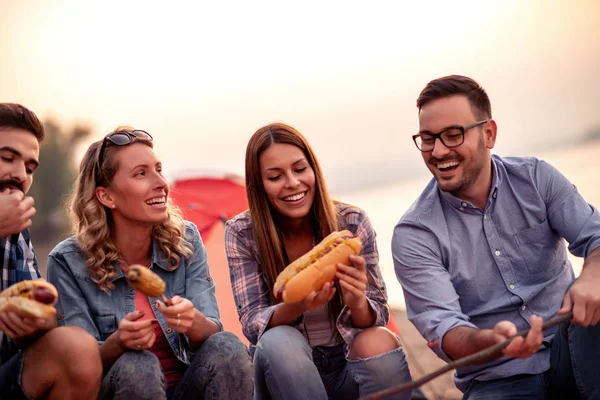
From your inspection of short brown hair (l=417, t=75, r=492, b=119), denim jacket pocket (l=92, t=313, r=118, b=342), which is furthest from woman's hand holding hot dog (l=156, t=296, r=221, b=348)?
short brown hair (l=417, t=75, r=492, b=119)

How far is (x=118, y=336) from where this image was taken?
2572 mm

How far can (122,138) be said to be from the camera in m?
3.09

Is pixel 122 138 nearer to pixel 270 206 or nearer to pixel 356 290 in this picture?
pixel 270 206

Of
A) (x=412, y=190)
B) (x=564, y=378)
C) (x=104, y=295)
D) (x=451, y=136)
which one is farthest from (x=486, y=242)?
(x=412, y=190)

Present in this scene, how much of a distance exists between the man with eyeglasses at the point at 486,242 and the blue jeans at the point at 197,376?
2.57 feet

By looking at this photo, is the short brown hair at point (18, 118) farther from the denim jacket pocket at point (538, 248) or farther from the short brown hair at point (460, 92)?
the denim jacket pocket at point (538, 248)

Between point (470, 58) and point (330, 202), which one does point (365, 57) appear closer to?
point (470, 58)

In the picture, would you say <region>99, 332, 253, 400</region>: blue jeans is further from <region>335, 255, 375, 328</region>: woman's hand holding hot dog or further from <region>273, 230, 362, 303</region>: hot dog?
<region>335, 255, 375, 328</region>: woman's hand holding hot dog

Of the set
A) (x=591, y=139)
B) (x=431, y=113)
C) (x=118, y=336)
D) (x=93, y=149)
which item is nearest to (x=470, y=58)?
(x=591, y=139)

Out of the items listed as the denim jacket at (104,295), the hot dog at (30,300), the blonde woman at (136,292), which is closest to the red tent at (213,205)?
the blonde woman at (136,292)

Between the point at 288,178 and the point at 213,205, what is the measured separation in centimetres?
211

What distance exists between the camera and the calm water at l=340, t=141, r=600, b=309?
6.67 m

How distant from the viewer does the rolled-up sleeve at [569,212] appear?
113 inches

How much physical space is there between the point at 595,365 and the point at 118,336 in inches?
72.7
